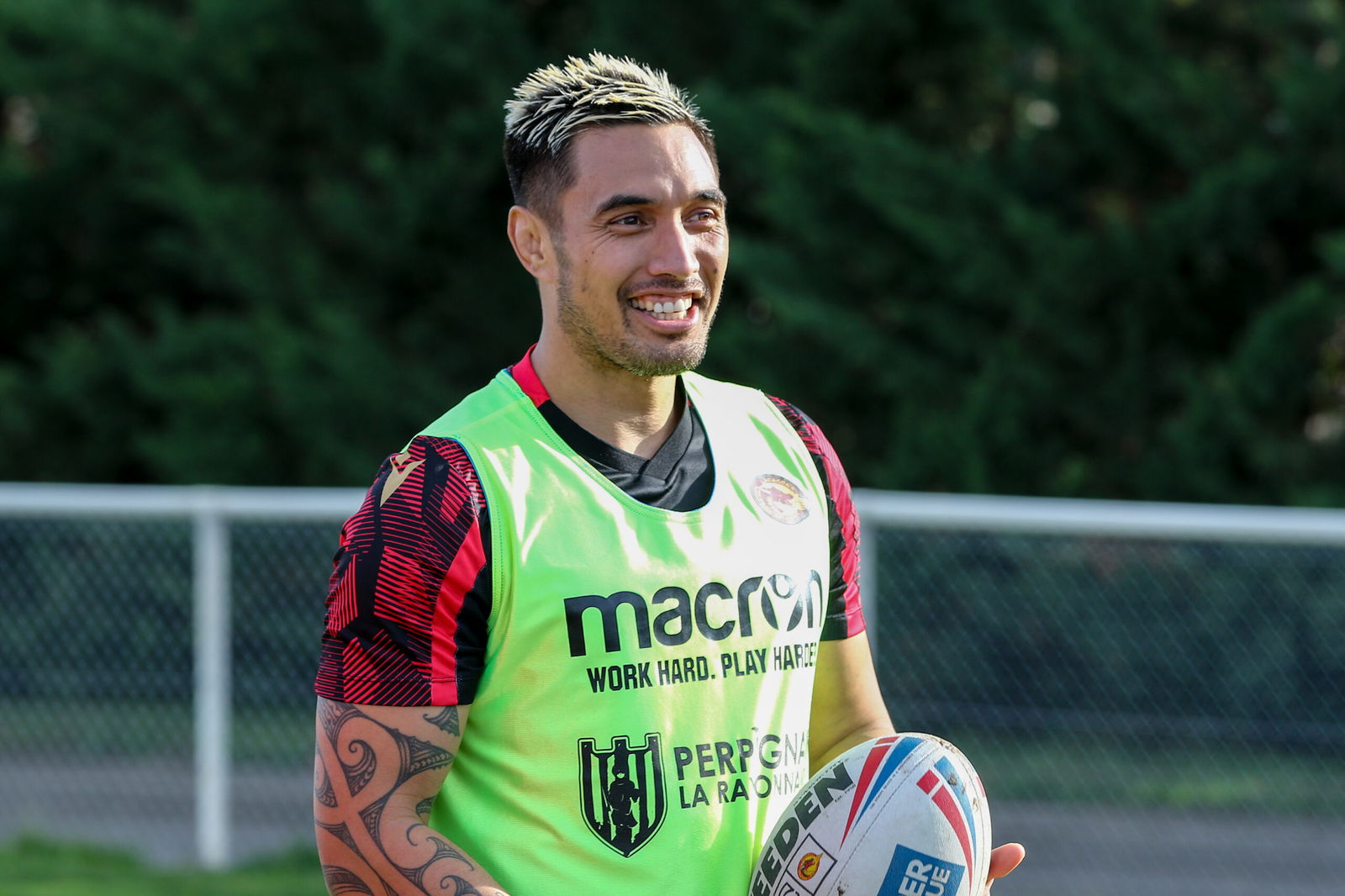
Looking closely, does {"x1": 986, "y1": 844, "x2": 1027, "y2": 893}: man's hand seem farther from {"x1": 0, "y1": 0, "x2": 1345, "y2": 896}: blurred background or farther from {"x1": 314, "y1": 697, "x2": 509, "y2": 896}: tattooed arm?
{"x1": 0, "y1": 0, "x2": 1345, "y2": 896}: blurred background

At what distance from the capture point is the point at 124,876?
6195mm

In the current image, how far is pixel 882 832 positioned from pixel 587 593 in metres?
0.55

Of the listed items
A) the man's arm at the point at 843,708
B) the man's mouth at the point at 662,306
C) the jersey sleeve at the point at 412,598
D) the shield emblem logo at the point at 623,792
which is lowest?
the shield emblem logo at the point at 623,792

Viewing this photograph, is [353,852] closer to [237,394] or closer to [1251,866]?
[1251,866]

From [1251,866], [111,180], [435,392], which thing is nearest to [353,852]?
[1251,866]

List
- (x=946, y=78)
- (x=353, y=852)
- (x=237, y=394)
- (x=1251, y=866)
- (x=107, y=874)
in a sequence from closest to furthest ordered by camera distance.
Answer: (x=353, y=852) < (x=1251, y=866) < (x=107, y=874) < (x=946, y=78) < (x=237, y=394)

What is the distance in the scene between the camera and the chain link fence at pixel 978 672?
19.1 feet

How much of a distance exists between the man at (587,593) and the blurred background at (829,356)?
3844 mm

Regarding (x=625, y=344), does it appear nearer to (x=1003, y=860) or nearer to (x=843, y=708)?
(x=843, y=708)

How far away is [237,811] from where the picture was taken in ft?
21.7

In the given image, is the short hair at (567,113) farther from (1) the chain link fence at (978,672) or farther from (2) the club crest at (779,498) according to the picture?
(1) the chain link fence at (978,672)

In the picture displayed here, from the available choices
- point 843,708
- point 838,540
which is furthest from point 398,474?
point 843,708

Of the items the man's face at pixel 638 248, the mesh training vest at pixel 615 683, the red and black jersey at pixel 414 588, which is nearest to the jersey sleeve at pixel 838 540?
the mesh training vest at pixel 615 683

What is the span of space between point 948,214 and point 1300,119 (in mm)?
1802
